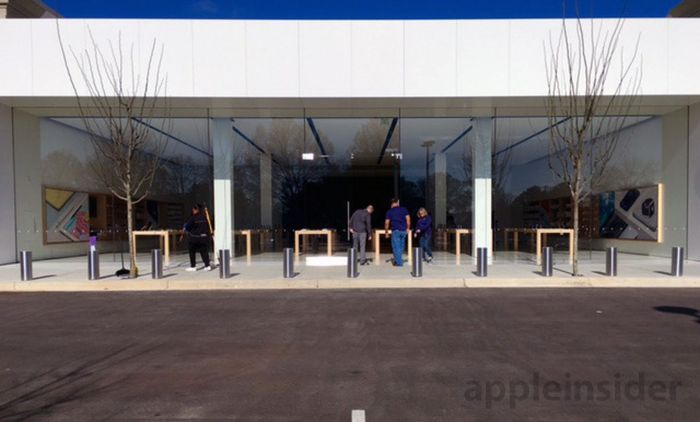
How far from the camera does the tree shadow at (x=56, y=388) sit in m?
3.76

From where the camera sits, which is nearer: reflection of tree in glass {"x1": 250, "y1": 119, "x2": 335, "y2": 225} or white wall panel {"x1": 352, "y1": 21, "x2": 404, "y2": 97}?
white wall panel {"x1": 352, "y1": 21, "x2": 404, "y2": 97}

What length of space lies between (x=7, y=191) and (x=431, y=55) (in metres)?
12.9

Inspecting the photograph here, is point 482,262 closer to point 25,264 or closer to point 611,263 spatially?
point 611,263

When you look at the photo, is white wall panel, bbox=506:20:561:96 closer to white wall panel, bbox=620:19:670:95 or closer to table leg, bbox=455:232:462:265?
white wall panel, bbox=620:19:670:95

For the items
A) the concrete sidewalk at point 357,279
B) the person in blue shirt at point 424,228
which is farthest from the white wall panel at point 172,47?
the person in blue shirt at point 424,228

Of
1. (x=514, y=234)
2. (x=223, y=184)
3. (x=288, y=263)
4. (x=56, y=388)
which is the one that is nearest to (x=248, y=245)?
(x=223, y=184)

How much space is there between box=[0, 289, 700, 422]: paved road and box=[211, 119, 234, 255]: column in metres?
5.93

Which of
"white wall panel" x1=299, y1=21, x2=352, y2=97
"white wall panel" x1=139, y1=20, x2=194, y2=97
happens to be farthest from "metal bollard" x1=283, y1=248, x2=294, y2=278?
"white wall panel" x1=139, y1=20, x2=194, y2=97

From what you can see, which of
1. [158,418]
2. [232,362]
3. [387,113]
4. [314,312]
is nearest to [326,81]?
[387,113]

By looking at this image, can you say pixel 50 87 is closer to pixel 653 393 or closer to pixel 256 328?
pixel 256 328

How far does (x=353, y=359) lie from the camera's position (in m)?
4.96

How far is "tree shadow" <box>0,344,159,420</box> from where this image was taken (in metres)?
→ 3.76

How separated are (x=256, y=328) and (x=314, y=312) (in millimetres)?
1214

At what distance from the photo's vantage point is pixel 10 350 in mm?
5395
